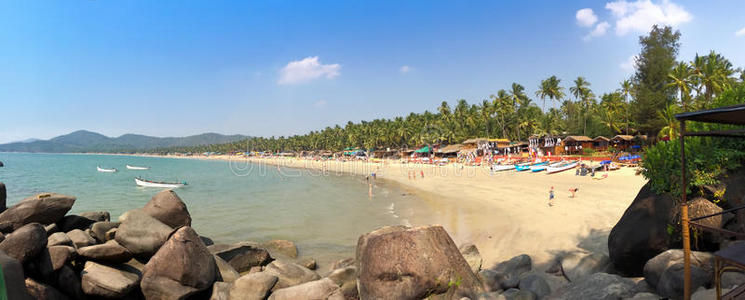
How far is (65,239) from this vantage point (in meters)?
7.66

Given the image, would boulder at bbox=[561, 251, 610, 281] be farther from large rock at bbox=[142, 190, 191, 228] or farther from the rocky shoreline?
large rock at bbox=[142, 190, 191, 228]

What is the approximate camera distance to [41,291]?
249 inches

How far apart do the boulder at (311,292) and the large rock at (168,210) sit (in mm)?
4682

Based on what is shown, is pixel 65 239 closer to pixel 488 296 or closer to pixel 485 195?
pixel 488 296

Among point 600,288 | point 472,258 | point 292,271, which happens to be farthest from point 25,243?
point 600,288

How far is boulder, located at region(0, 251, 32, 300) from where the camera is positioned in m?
3.04

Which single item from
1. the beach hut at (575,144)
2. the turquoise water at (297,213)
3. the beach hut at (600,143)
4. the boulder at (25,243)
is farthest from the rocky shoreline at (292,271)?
the beach hut at (600,143)

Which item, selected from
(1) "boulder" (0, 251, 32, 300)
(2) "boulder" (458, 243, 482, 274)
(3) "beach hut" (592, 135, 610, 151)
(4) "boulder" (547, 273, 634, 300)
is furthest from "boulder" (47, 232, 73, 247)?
(3) "beach hut" (592, 135, 610, 151)

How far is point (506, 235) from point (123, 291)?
509 inches

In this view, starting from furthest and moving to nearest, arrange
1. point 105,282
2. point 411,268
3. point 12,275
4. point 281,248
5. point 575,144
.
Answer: point 575,144 < point 281,248 < point 105,282 < point 411,268 < point 12,275

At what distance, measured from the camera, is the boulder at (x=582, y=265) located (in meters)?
7.65

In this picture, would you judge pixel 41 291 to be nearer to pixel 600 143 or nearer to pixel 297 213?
pixel 297 213

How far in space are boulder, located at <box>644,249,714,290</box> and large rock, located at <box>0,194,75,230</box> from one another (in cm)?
1405

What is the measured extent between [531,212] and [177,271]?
16.2 metres
